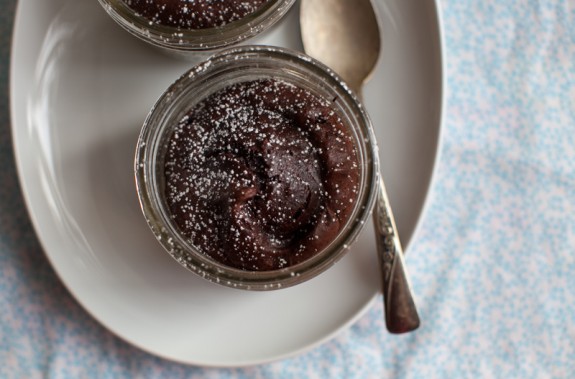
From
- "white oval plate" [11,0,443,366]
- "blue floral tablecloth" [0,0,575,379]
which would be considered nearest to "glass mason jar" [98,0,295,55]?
"white oval plate" [11,0,443,366]

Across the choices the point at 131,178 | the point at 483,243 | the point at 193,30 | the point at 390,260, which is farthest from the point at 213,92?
the point at 483,243

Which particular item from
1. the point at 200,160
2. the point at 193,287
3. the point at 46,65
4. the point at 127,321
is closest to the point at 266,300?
the point at 193,287

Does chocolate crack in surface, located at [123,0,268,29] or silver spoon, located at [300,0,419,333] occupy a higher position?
chocolate crack in surface, located at [123,0,268,29]

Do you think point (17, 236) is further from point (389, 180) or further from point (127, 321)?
point (389, 180)

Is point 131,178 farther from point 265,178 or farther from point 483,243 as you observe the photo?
point 483,243

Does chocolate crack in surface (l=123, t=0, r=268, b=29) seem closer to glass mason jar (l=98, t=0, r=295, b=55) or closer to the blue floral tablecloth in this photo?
glass mason jar (l=98, t=0, r=295, b=55)

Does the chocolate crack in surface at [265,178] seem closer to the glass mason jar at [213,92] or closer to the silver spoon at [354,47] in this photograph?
the glass mason jar at [213,92]
